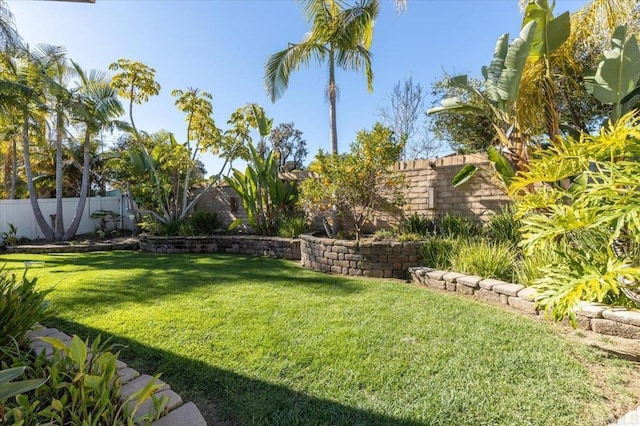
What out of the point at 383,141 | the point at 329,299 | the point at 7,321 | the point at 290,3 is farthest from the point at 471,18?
the point at 7,321

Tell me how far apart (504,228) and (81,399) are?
622 centimetres

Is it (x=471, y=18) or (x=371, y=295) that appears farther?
(x=471, y=18)

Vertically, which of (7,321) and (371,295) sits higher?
(7,321)

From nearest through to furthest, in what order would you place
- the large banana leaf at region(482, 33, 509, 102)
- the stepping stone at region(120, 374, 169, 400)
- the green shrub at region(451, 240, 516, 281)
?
1. the stepping stone at region(120, 374, 169, 400)
2. the green shrub at region(451, 240, 516, 281)
3. the large banana leaf at region(482, 33, 509, 102)

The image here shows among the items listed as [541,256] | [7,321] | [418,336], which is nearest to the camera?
[7,321]

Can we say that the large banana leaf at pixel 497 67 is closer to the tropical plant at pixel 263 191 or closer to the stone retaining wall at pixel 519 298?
the stone retaining wall at pixel 519 298

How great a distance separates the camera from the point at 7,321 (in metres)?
2.36

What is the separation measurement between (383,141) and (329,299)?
11.4 ft

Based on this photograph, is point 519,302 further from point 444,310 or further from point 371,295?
point 371,295

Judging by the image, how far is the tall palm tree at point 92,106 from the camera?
1213cm

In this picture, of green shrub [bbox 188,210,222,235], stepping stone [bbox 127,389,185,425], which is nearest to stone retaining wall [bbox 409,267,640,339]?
stepping stone [bbox 127,389,185,425]

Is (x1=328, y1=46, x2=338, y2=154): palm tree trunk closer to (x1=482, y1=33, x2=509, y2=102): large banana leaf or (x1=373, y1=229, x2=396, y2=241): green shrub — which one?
(x1=373, y1=229, x2=396, y2=241): green shrub

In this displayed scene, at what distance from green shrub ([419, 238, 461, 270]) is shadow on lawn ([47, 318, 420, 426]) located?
3813 mm

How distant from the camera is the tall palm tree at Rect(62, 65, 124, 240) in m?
12.1
